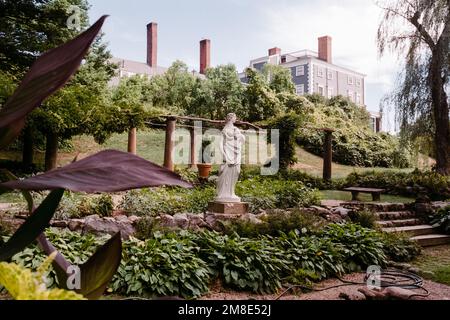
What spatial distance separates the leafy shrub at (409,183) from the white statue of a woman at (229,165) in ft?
19.9

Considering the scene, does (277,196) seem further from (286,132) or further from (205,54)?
(205,54)

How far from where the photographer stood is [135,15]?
344 cm

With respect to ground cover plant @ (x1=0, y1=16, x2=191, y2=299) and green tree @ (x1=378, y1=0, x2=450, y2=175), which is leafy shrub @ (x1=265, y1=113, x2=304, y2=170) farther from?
ground cover plant @ (x1=0, y1=16, x2=191, y2=299)

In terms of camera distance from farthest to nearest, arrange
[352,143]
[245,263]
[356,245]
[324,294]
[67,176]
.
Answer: [352,143] < [356,245] < [245,263] < [324,294] < [67,176]

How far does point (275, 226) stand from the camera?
19.2ft

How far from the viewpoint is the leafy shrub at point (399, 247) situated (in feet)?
19.2

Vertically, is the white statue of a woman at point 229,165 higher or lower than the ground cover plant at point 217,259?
higher

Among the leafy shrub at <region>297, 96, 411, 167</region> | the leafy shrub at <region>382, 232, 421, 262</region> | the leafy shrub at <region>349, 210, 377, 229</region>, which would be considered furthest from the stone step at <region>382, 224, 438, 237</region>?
the leafy shrub at <region>297, 96, 411, 167</region>

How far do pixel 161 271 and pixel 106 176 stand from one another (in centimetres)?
371

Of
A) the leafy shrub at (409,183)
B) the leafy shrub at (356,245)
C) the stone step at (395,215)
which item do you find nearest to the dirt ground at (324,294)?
the leafy shrub at (356,245)

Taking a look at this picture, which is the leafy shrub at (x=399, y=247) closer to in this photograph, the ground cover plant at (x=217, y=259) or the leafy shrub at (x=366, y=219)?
the ground cover plant at (x=217, y=259)

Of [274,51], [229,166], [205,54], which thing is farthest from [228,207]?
[274,51]
